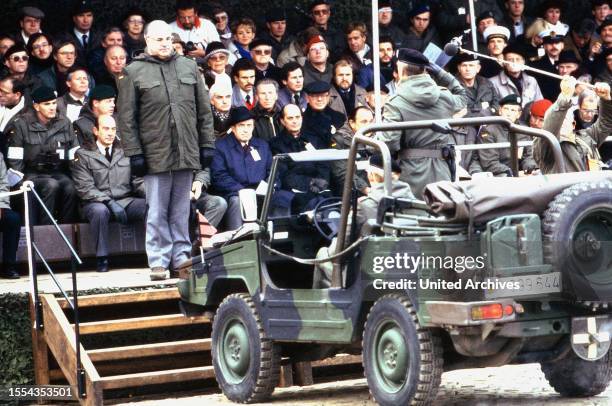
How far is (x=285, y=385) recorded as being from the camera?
13.1 meters

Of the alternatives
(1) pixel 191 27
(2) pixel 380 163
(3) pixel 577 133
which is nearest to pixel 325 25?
(1) pixel 191 27

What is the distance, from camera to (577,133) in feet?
46.3

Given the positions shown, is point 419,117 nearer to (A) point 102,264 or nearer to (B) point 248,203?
(B) point 248,203

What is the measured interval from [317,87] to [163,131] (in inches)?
135

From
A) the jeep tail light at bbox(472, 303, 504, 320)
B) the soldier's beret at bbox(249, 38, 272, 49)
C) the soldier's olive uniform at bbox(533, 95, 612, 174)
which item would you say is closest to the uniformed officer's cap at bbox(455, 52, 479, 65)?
the soldier's beret at bbox(249, 38, 272, 49)

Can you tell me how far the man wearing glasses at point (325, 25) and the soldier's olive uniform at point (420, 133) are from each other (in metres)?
7.16

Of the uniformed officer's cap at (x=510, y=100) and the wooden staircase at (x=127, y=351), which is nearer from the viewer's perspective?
the wooden staircase at (x=127, y=351)

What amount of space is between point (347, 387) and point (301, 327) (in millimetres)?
1974

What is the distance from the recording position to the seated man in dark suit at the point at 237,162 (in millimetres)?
15258

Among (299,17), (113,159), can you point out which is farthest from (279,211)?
(299,17)

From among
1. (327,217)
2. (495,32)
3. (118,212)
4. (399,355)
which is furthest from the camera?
(495,32)

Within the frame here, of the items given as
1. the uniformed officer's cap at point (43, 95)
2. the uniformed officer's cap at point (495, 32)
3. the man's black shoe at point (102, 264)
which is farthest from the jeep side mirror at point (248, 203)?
the uniformed officer's cap at point (495, 32)

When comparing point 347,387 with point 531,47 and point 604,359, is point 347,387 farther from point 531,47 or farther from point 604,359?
point 531,47

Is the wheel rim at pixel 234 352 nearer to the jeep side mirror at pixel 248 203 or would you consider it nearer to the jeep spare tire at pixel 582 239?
the jeep side mirror at pixel 248 203
